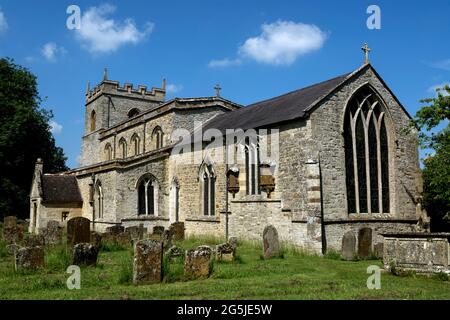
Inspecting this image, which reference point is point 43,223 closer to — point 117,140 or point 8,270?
point 117,140

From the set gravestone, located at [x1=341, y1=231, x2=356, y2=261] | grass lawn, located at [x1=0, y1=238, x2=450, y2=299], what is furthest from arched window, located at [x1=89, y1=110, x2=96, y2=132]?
gravestone, located at [x1=341, y1=231, x2=356, y2=261]

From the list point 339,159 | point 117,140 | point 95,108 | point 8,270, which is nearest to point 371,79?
point 339,159

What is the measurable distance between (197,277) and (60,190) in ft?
69.7

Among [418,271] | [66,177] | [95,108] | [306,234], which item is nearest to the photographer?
[418,271]

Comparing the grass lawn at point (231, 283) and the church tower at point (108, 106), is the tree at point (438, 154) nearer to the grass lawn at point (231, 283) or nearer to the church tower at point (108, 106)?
the grass lawn at point (231, 283)

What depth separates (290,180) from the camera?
1831cm

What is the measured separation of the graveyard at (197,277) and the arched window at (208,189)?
27.7 ft

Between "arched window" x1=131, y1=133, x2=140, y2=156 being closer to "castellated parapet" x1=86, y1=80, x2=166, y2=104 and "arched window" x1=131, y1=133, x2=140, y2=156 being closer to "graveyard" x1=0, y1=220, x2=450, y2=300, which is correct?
"castellated parapet" x1=86, y1=80, x2=166, y2=104

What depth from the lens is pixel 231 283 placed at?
388 inches

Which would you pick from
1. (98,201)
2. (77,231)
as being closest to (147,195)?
(98,201)

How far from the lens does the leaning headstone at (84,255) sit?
12.0 meters

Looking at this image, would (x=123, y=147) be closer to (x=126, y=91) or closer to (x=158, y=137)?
(x=158, y=137)
